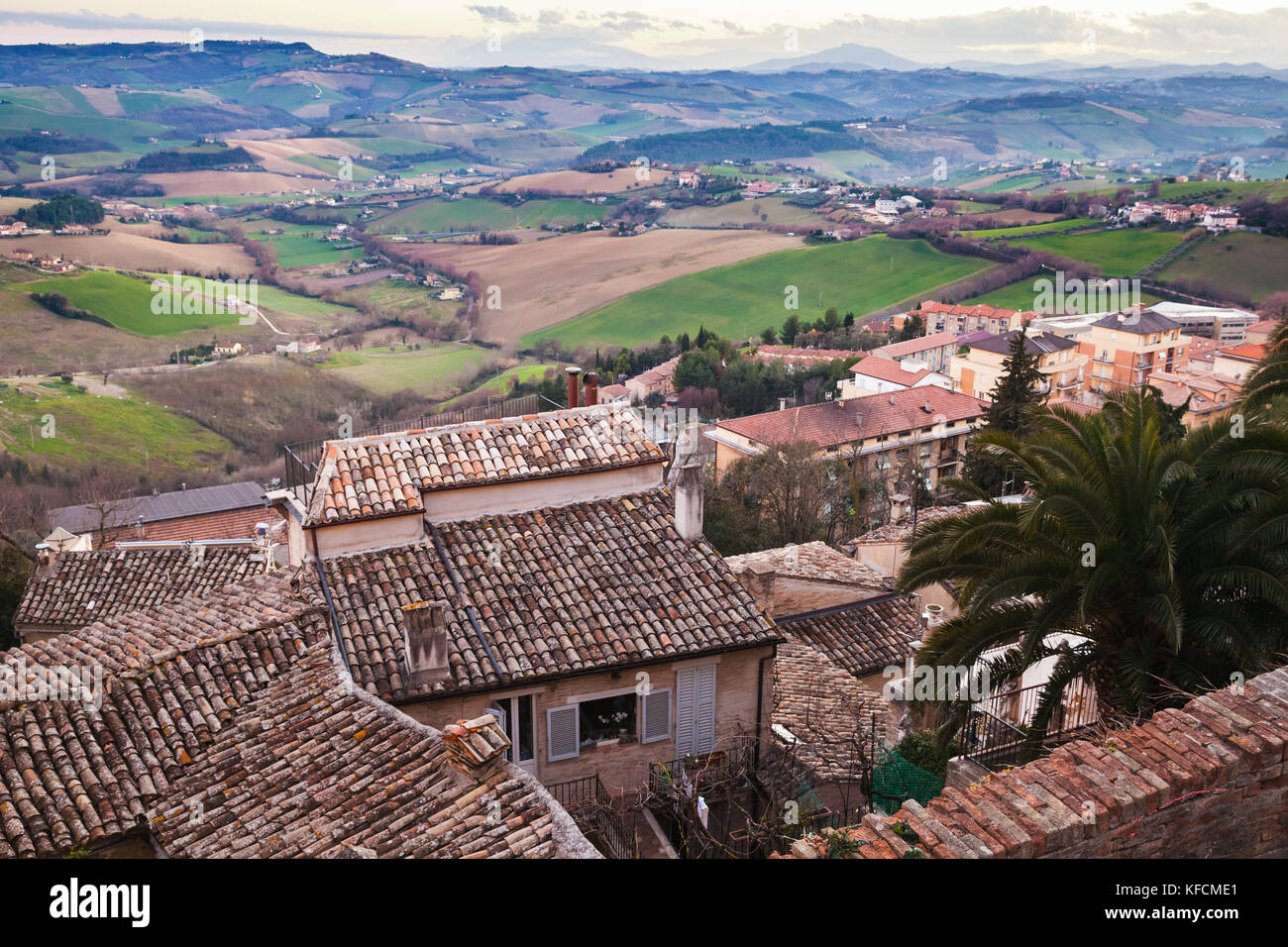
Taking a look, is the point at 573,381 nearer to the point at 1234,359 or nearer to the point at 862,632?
the point at 862,632

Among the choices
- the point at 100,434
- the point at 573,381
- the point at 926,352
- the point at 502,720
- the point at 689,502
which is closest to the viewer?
the point at 502,720

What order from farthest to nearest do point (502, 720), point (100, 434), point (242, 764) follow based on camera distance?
1. point (100, 434)
2. point (502, 720)
3. point (242, 764)

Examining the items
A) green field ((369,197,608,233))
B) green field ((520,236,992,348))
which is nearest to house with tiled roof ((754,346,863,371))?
green field ((520,236,992,348))

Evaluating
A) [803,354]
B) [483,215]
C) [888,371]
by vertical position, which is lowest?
[803,354]

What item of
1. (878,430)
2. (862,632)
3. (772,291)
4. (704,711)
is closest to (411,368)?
(772,291)

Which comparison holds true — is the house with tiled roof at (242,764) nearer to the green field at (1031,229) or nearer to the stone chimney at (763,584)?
the stone chimney at (763,584)

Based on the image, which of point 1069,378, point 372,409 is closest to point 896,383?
point 1069,378
